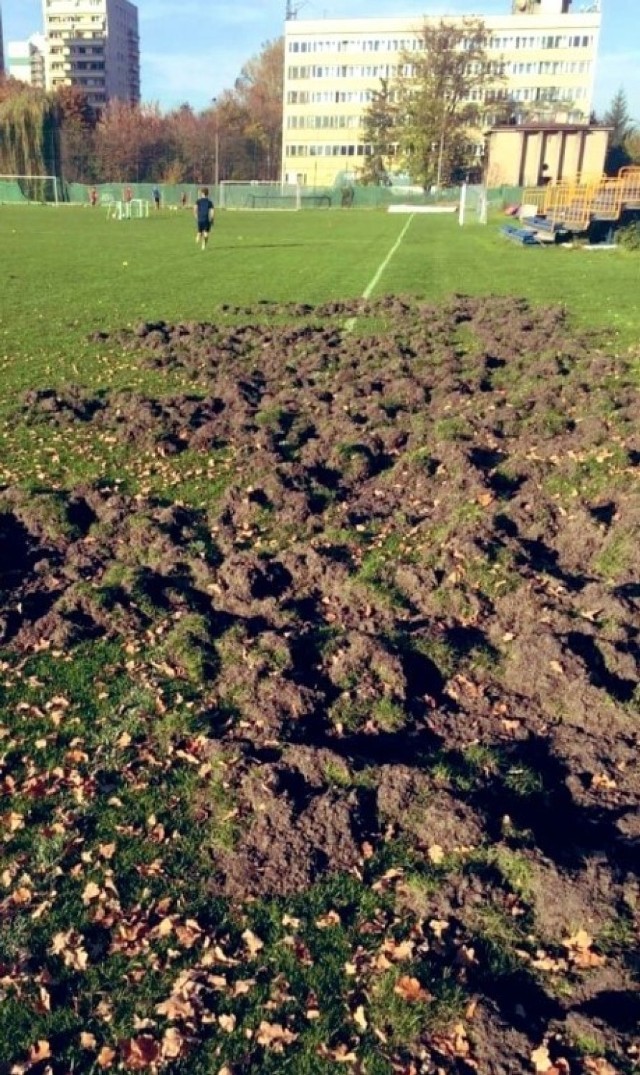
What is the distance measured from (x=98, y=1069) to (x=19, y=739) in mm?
2086

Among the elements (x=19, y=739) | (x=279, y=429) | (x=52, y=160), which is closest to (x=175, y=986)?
(x=19, y=739)

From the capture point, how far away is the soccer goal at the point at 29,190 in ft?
244

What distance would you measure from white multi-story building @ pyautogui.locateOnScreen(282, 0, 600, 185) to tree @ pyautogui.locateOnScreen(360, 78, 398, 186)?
6.88 metres

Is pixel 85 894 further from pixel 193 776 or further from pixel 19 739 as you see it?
pixel 19 739

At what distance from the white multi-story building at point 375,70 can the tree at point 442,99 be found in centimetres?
497

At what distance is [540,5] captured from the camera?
4621 inches

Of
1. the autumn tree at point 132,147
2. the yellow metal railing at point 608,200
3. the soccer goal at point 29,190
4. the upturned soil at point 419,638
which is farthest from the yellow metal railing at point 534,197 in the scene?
the autumn tree at point 132,147

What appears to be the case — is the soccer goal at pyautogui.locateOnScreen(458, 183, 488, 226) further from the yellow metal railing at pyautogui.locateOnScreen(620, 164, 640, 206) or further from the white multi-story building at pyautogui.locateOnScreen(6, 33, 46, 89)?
the white multi-story building at pyautogui.locateOnScreen(6, 33, 46, 89)

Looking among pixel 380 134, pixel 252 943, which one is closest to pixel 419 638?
pixel 252 943

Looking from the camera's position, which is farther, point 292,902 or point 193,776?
point 193,776

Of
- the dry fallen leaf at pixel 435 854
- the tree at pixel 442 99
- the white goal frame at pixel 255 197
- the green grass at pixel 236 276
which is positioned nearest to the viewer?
the dry fallen leaf at pixel 435 854

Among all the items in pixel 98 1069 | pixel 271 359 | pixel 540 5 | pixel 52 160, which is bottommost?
pixel 98 1069

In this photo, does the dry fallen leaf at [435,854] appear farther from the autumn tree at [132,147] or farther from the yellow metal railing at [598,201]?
the autumn tree at [132,147]

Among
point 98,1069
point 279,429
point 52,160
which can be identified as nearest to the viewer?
point 98,1069
